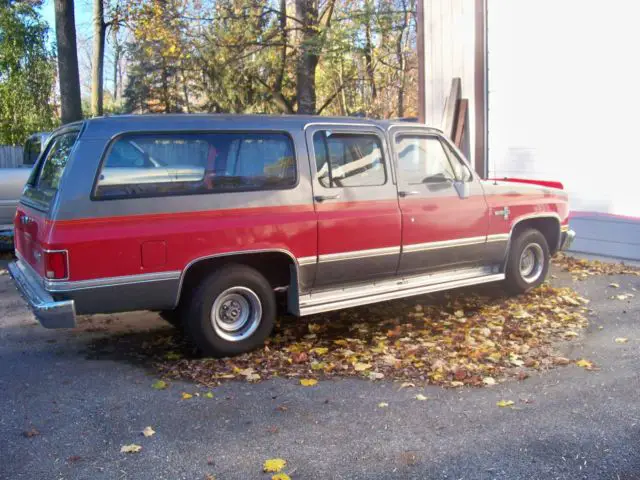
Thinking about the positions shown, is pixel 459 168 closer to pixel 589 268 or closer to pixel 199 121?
pixel 199 121

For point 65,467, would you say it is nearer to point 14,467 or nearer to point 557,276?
point 14,467

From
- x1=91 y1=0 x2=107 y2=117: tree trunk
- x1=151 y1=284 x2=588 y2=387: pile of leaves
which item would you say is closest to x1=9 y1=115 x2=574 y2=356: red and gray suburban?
x1=151 y1=284 x2=588 y2=387: pile of leaves

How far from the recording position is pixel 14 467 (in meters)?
3.73

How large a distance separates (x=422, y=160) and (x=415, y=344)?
1.89 meters

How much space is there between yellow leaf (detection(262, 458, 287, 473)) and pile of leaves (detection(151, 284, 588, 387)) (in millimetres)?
1446

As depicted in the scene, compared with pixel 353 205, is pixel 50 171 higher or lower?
higher

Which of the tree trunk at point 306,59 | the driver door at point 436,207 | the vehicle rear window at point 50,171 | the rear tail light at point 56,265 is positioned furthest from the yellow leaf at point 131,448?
the tree trunk at point 306,59

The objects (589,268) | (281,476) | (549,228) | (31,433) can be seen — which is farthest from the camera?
(589,268)

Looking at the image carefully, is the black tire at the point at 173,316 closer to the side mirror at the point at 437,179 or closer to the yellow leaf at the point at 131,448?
the yellow leaf at the point at 131,448

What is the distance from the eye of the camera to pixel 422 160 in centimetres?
672

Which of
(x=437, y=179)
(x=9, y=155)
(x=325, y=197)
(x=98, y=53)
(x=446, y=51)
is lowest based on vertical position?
(x=325, y=197)

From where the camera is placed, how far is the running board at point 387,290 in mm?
5941

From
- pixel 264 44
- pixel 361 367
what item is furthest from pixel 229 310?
pixel 264 44

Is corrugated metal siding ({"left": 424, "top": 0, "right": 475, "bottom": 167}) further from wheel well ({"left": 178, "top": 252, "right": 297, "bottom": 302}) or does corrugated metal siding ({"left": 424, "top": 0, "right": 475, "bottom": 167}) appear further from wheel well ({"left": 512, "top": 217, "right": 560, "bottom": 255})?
wheel well ({"left": 178, "top": 252, "right": 297, "bottom": 302})
